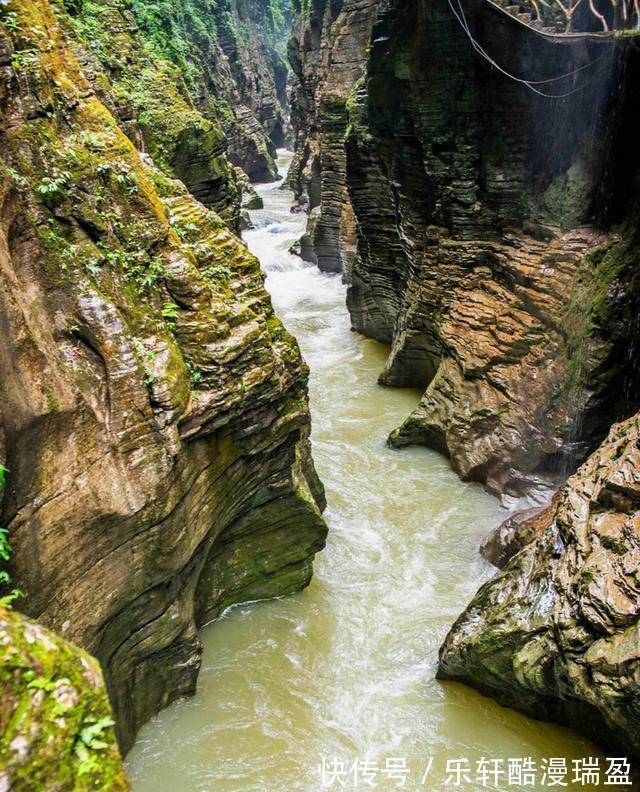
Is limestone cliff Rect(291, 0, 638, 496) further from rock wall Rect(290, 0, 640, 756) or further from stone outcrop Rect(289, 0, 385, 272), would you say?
stone outcrop Rect(289, 0, 385, 272)

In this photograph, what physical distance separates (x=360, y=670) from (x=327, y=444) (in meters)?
5.45

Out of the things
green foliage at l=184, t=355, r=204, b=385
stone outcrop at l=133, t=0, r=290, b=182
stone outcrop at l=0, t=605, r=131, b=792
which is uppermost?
stone outcrop at l=133, t=0, r=290, b=182

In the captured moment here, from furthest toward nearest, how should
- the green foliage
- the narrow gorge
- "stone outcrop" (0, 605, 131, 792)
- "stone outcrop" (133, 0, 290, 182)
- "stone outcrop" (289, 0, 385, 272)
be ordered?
"stone outcrop" (133, 0, 290, 182), "stone outcrop" (289, 0, 385, 272), the green foliage, the narrow gorge, "stone outcrop" (0, 605, 131, 792)

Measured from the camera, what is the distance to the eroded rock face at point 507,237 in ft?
29.3

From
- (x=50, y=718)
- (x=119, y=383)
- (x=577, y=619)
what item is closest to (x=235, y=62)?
(x=119, y=383)

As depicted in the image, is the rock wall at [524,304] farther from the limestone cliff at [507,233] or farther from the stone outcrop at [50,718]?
Result: the stone outcrop at [50,718]

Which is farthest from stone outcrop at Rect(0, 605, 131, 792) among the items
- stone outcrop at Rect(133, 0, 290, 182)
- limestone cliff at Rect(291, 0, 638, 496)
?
stone outcrop at Rect(133, 0, 290, 182)

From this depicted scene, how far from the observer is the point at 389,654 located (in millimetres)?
7215

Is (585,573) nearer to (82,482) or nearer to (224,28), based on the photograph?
(82,482)

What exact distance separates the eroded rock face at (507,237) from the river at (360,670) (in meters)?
1.37

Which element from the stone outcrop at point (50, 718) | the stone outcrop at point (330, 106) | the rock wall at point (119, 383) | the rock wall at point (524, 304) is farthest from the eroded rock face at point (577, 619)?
the stone outcrop at point (330, 106)

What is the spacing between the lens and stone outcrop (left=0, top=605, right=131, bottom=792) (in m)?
2.71

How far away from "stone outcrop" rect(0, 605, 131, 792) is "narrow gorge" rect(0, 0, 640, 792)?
12mm

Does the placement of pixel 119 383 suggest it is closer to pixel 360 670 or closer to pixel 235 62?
pixel 360 670
